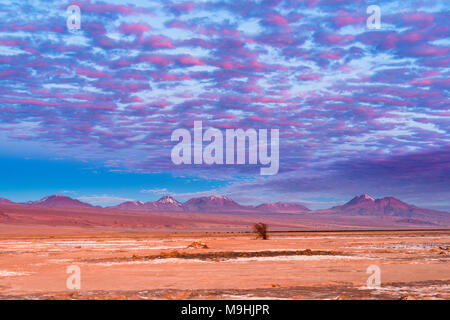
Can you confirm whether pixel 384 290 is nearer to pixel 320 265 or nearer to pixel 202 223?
pixel 320 265

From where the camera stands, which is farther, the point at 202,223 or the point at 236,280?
the point at 202,223

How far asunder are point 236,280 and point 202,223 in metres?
174

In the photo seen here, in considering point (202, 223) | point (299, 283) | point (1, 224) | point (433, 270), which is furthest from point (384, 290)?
point (202, 223)

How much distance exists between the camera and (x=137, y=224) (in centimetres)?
16912

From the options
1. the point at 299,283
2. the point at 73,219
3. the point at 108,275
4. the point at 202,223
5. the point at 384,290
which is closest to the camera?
the point at 384,290

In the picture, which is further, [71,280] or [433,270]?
[433,270]

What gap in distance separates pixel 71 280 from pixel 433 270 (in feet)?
50.2

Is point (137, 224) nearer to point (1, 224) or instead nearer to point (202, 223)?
point (202, 223)

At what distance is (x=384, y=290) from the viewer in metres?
16.0

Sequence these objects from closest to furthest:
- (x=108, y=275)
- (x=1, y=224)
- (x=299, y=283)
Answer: (x=299, y=283), (x=108, y=275), (x=1, y=224)
